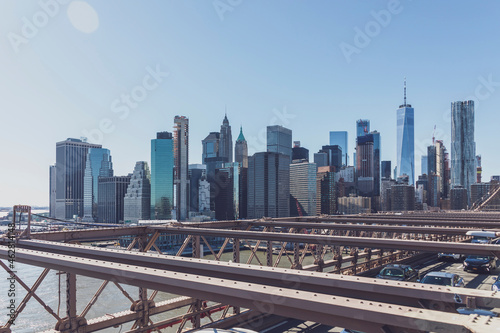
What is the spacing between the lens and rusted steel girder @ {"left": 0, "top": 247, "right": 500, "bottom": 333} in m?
3.90

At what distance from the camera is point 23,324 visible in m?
37.5

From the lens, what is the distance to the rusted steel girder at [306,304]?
3.90 meters

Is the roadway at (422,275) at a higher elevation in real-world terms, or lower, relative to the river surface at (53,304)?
higher

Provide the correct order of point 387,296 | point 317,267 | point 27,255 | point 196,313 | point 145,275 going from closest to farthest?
point 387,296 → point 145,275 → point 27,255 → point 196,313 → point 317,267

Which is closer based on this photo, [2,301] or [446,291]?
[446,291]

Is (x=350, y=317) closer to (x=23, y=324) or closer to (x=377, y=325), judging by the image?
(x=377, y=325)

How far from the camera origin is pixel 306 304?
15.0ft

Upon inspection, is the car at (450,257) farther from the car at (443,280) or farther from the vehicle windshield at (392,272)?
→ the vehicle windshield at (392,272)

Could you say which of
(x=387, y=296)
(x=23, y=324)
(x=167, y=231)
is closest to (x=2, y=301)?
(x=23, y=324)

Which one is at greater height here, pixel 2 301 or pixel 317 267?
pixel 317 267

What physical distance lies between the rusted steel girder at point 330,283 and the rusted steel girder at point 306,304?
0.79m

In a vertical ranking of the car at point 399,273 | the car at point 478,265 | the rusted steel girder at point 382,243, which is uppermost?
the rusted steel girder at point 382,243

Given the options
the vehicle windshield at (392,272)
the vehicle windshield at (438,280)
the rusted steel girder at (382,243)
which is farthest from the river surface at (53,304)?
the rusted steel girder at (382,243)

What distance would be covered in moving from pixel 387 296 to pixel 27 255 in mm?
7053
